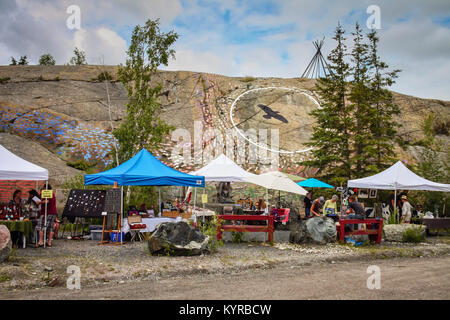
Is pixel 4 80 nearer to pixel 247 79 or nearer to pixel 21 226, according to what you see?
pixel 247 79

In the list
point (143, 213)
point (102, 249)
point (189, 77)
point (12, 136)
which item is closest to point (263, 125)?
point (189, 77)

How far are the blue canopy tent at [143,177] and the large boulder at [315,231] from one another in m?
3.23

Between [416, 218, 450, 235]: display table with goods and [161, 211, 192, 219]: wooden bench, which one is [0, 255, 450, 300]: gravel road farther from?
[416, 218, 450, 235]: display table with goods

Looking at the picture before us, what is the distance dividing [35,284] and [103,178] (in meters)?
5.14

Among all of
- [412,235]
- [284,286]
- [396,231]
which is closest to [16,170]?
[284,286]

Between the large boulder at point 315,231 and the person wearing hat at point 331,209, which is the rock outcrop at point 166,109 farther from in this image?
the large boulder at point 315,231

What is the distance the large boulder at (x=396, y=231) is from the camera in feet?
45.1

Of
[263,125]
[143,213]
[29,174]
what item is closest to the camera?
[29,174]

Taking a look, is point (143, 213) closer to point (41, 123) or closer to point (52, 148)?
point (52, 148)

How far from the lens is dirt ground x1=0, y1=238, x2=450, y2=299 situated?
20.0 ft

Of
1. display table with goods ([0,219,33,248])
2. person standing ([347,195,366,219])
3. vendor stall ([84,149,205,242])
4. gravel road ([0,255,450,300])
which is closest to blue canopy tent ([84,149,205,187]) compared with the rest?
vendor stall ([84,149,205,242])
